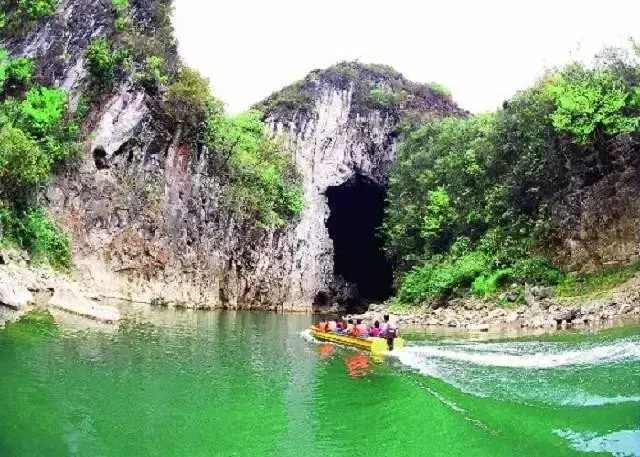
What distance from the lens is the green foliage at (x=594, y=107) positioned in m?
26.3

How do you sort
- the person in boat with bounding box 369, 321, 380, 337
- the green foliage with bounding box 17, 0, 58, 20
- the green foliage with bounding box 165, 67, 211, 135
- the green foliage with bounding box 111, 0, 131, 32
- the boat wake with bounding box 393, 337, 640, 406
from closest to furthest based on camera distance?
the boat wake with bounding box 393, 337, 640, 406, the person in boat with bounding box 369, 321, 380, 337, the green foliage with bounding box 17, 0, 58, 20, the green foliage with bounding box 111, 0, 131, 32, the green foliage with bounding box 165, 67, 211, 135

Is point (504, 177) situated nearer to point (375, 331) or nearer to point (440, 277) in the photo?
point (440, 277)

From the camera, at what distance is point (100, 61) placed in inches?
1278

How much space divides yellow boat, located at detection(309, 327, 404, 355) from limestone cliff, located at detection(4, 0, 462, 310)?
13826 mm

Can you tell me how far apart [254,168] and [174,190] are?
6.31m

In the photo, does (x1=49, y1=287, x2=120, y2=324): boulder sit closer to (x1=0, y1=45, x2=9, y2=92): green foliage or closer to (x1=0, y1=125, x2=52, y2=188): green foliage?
(x1=0, y1=125, x2=52, y2=188): green foliage

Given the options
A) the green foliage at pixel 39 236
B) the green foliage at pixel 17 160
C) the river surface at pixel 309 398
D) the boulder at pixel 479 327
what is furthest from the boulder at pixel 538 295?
the green foliage at pixel 17 160

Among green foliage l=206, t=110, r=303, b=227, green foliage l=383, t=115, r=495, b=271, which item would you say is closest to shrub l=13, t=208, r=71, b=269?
green foliage l=206, t=110, r=303, b=227

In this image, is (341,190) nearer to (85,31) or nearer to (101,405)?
(85,31)

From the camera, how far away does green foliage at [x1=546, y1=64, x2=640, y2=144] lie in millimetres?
26344

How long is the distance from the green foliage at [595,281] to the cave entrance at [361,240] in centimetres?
2373

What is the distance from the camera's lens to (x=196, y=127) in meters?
37.1

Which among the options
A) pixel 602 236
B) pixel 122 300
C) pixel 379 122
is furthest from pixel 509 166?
pixel 122 300

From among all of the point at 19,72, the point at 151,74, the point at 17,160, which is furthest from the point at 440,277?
the point at 19,72
